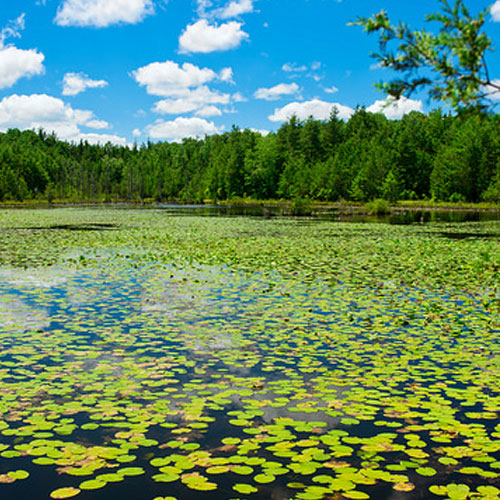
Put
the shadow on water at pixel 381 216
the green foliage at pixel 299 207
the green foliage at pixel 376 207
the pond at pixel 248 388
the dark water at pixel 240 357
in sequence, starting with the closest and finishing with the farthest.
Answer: the pond at pixel 248 388
the dark water at pixel 240 357
the shadow on water at pixel 381 216
the green foliage at pixel 376 207
the green foliage at pixel 299 207

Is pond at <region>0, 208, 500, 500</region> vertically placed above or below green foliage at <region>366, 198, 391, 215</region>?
below

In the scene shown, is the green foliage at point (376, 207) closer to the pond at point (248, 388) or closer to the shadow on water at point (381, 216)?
the shadow on water at point (381, 216)

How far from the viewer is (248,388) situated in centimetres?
685

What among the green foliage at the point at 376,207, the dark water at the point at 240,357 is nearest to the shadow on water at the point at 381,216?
the green foliage at the point at 376,207

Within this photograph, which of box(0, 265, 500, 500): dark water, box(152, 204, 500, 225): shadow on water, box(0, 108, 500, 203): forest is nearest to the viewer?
box(0, 265, 500, 500): dark water

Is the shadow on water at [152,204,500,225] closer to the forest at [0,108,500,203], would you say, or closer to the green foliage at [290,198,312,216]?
the green foliage at [290,198,312,216]

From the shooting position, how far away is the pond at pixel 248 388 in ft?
15.4

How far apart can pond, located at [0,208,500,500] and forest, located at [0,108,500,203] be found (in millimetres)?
58647

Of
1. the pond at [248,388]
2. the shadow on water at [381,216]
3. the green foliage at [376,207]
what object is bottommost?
the pond at [248,388]

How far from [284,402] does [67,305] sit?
24.0 feet

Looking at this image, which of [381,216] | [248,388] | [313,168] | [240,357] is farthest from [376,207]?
[248,388]

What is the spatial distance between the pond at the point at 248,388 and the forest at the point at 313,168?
5865 cm

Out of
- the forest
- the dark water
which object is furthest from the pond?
the forest

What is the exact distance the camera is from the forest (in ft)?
307
